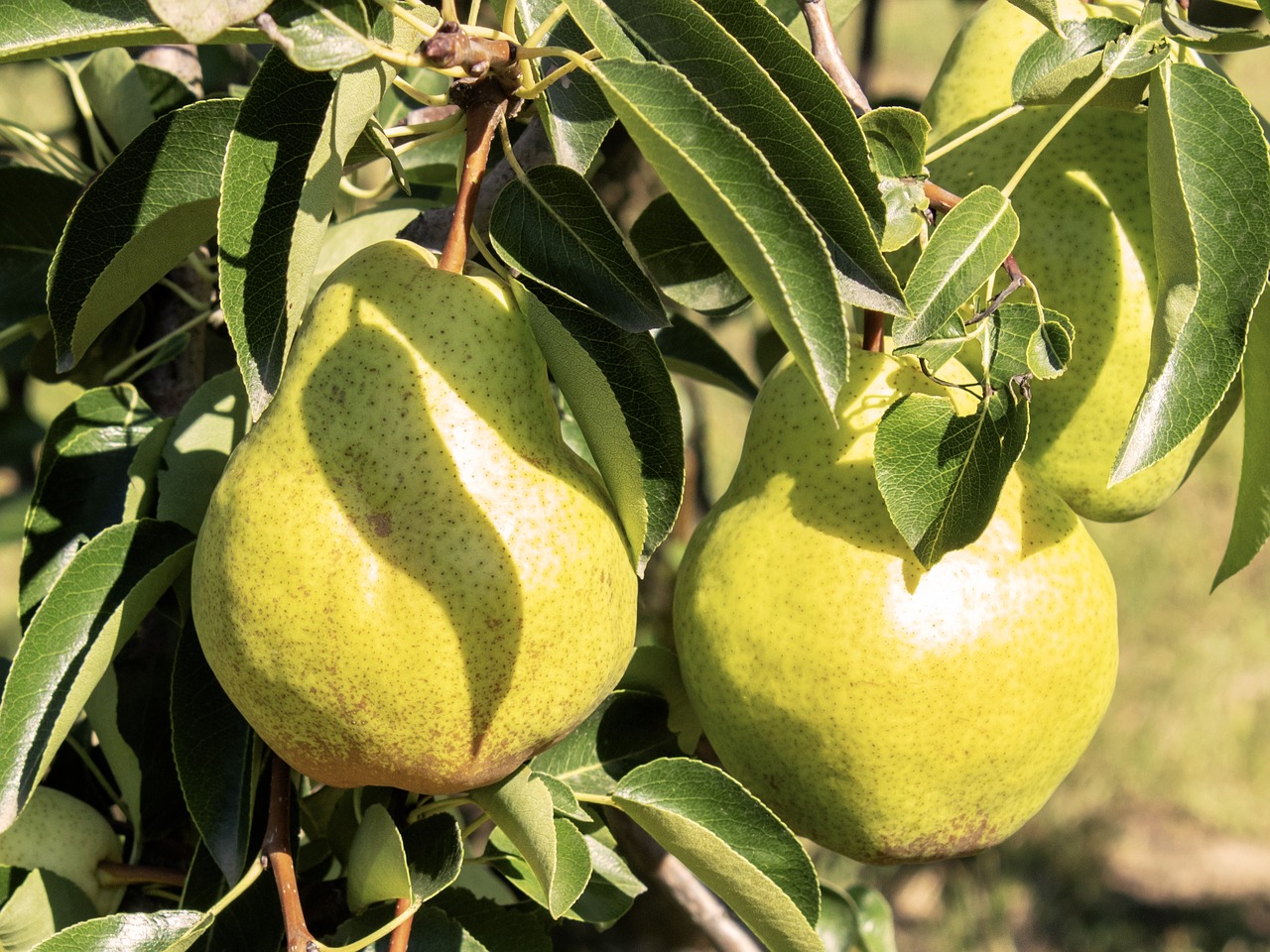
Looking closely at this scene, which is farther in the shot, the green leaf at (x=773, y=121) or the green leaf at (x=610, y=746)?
the green leaf at (x=610, y=746)

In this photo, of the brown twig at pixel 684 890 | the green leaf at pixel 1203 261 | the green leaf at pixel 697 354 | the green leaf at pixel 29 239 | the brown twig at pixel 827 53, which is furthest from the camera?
the brown twig at pixel 684 890

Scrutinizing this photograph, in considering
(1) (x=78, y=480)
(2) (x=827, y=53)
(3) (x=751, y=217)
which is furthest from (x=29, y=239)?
(3) (x=751, y=217)

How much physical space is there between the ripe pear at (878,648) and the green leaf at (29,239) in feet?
2.40

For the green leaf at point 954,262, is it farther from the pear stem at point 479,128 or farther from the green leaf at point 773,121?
the pear stem at point 479,128

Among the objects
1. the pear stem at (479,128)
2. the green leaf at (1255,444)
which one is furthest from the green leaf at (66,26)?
the green leaf at (1255,444)

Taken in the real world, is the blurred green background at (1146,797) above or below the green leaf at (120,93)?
below

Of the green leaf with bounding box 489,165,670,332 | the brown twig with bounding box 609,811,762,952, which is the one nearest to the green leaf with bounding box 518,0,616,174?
the green leaf with bounding box 489,165,670,332

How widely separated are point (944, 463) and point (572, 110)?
36 centimetres

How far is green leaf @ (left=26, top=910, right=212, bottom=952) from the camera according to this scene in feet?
2.90

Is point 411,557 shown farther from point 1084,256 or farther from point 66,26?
point 1084,256

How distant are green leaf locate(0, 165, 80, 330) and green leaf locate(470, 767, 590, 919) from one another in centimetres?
70

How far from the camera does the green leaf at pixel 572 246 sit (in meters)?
0.84

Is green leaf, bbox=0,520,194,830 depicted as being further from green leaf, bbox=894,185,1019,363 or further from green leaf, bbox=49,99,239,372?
green leaf, bbox=894,185,1019,363

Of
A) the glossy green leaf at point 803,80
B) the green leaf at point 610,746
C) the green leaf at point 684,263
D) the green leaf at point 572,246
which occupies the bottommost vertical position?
the green leaf at point 610,746
